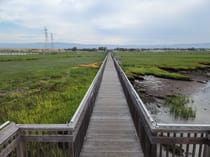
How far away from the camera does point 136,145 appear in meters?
4.54

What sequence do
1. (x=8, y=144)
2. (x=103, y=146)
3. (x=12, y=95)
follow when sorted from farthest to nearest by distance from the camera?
(x=12, y=95)
(x=103, y=146)
(x=8, y=144)

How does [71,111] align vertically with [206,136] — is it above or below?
below

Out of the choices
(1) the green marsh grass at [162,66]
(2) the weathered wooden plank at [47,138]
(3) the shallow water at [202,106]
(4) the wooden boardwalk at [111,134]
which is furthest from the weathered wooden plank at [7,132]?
(1) the green marsh grass at [162,66]

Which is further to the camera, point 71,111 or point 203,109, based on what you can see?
point 203,109

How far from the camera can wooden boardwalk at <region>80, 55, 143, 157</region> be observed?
13.9ft

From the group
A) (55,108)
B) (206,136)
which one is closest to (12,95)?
(55,108)

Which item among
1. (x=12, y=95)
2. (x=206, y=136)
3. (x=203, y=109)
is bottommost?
(x=203, y=109)

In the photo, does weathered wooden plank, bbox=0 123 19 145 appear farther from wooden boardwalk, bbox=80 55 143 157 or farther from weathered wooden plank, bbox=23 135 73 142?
wooden boardwalk, bbox=80 55 143 157

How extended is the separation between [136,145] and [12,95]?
29.0 ft

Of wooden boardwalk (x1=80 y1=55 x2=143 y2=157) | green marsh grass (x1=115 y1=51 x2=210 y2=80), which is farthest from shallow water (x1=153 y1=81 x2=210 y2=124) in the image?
green marsh grass (x1=115 y1=51 x2=210 y2=80)

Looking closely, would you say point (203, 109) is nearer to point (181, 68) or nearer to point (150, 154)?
point (150, 154)

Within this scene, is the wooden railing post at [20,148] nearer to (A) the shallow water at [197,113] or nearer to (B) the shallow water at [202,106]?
(A) the shallow water at [197,113]

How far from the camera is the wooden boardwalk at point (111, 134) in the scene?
4250mm

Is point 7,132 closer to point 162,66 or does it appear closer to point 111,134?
point 111,134
